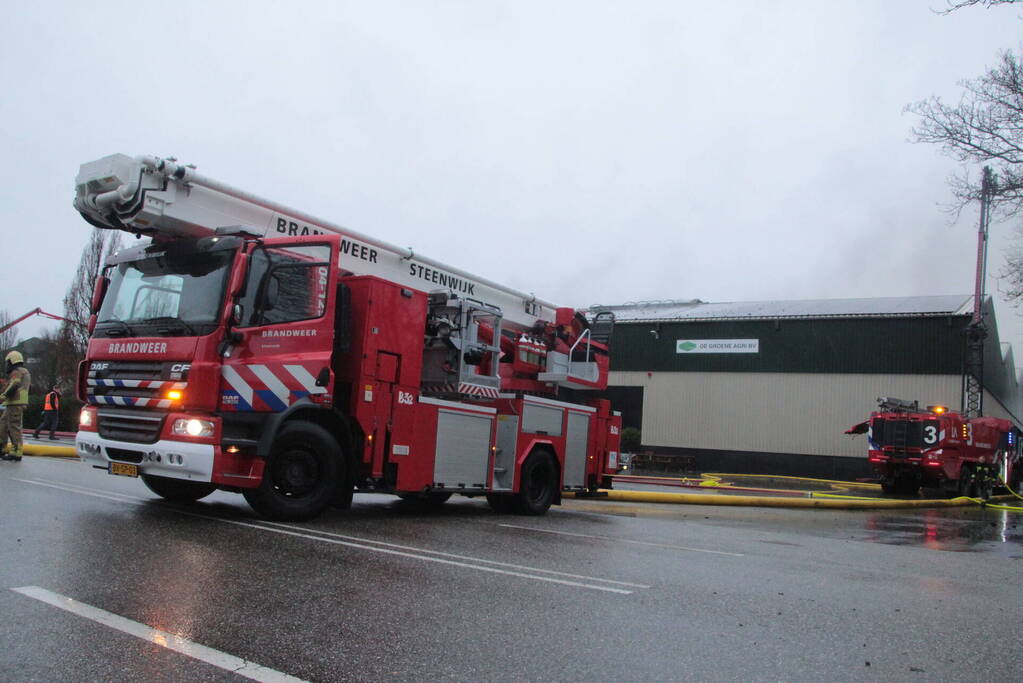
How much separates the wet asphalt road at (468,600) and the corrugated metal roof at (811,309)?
22164mm

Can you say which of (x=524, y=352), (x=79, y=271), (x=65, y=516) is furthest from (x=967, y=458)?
(x=79, y=271)

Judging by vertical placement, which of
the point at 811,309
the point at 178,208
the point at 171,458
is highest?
the point at 811,309

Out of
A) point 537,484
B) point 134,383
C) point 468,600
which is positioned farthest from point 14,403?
point 468,600

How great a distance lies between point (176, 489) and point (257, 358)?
2401 mm

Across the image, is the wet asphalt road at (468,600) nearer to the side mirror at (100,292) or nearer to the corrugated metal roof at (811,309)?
the side mirror at (100,292)

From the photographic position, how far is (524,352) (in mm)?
12867

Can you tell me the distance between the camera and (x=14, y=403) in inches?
521

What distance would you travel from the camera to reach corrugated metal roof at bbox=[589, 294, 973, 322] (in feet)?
103

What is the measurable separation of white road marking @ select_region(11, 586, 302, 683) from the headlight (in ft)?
9.80

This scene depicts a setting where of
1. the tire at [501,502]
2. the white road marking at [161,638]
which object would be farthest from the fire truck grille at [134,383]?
the tire at [501,502]

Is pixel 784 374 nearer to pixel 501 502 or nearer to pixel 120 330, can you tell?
pixel 501 502

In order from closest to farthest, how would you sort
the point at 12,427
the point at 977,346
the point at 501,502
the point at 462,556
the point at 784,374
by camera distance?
the point at 462,556 → the point at 501,502 → the point at 12,427 → the point at 977,346 → the point at 784,374

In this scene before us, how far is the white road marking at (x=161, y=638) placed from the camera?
3674 mm

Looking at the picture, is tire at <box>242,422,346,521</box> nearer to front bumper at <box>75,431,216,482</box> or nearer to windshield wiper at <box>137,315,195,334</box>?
front bumper at <box>75,431,216,482</box>
